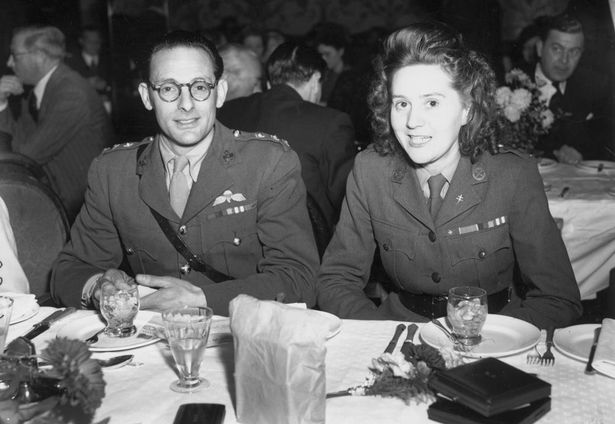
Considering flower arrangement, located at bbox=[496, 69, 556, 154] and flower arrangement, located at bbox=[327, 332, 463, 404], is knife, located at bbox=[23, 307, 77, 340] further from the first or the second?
flower arrangement, located at bbox=[496, 69, 556, 154]

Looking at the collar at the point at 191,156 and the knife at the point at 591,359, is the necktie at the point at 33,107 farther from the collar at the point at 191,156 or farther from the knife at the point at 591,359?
the knife at the point at 591,359

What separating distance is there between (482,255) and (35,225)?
1.65 meters

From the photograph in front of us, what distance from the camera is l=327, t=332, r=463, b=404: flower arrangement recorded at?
144 cm

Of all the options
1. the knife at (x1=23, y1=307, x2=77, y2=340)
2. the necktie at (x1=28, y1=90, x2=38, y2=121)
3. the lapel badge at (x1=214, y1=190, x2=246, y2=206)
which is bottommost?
the knife at (x1=23, y1=307, x2=77, y2=340)

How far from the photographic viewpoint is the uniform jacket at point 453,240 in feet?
7.38

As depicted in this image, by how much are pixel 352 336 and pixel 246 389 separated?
470 millimetres

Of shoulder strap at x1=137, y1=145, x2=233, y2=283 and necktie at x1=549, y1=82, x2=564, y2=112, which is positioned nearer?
shoulder strap at x1=137, y1=145, x2=233, y2=283

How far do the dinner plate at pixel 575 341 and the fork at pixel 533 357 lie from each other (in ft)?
0.16

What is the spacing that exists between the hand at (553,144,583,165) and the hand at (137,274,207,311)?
2.80 meters

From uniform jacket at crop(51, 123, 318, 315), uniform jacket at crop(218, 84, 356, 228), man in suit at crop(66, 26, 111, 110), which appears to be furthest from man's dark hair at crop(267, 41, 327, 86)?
man in suit at crop(66, 26, 111, 110)

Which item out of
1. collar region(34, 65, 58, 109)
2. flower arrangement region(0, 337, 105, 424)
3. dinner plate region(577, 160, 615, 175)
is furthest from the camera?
collar region(34, 65, 58, 109)

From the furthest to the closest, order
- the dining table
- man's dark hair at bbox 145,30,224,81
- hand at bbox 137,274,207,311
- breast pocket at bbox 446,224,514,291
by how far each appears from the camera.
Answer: man's dark hair at bbox 145,30,224,81 → breast pocket at bbox 446,224,514,291 → hand at bbox 137,274,207,311 → the dining table

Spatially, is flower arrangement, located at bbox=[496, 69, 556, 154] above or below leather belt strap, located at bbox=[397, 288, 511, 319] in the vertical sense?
above

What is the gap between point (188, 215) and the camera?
2508 millimetres
